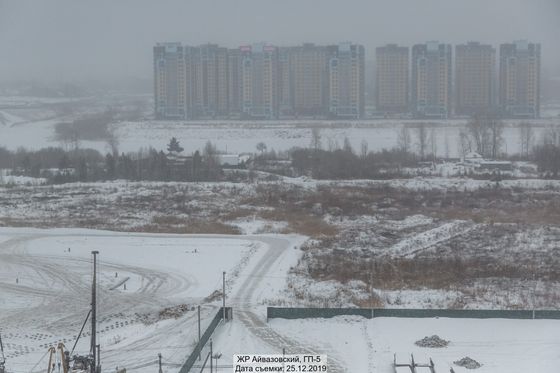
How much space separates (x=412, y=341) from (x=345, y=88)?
13576 mm

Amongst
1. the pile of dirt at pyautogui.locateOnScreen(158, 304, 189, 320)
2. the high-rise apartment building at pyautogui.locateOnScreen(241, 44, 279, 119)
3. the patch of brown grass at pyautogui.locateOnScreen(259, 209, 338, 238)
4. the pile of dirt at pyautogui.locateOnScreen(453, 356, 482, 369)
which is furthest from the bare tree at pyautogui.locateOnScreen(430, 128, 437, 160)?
the pile of dirt at pyautogui.locateOnScreen(453, 356, 482, 369)

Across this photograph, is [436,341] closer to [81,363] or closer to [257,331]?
[257,331]

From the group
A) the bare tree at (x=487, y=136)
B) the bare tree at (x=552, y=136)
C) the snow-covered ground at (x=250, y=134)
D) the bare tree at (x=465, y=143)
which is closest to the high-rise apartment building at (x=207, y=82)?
the snow-covered ground at (x=250, y=134)

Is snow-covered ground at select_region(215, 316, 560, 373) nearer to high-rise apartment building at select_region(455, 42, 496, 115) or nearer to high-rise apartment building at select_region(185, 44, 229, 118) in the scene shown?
high-rise apartment building at select_region(455, 42, 496, 115)

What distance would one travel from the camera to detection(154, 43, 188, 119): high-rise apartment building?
53.6 ft

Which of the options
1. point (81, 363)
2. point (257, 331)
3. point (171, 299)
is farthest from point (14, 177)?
point (81, 363)

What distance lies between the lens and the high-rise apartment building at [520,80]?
15298 millimetres

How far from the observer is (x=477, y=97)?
15.8 m

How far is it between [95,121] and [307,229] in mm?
9595

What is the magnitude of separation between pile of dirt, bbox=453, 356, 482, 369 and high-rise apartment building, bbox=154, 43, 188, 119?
13.9 metres

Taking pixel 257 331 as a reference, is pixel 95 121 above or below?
above

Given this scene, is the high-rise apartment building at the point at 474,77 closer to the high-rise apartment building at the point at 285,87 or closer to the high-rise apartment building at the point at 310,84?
the high-rise apartment building at the point at 310,84

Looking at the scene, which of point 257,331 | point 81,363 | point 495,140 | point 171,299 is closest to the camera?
point 81,363

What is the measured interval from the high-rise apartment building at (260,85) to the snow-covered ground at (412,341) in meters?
13.0
